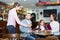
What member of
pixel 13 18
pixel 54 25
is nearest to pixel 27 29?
pixel 13 18

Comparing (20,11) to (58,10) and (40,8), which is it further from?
(58,10)

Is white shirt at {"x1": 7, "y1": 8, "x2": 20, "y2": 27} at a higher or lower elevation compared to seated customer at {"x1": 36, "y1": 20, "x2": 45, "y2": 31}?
higher

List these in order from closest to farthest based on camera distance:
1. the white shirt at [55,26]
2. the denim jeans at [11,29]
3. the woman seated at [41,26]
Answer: the white shirt at [55,26], the woman seated at [41,26], the denim jeans at [11,29]

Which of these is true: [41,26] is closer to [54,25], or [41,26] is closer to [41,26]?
[41,26]

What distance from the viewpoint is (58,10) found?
5.03 m

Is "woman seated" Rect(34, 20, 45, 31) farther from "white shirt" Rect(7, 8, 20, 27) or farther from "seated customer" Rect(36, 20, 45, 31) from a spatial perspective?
"white shirt" Rect(7, 8, 20, 27)

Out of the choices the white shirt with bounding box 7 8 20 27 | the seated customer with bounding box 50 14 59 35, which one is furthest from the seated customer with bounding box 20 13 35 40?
the seated customer with bounding box 50 14 59 35

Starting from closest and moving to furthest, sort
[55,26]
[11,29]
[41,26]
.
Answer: [55,26], [41,26], [11,29]

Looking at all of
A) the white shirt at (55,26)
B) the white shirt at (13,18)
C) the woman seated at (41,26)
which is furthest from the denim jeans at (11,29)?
the white shirt at (55,26)

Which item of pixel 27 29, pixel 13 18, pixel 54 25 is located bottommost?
pixel 27 29

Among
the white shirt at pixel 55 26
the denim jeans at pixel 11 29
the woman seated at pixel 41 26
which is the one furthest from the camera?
the denim jeans at pixel 11 29

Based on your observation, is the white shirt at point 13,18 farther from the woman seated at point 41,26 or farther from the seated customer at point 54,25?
the seated customer at point 54,25

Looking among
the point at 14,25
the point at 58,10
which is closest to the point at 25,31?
the point at 14,25

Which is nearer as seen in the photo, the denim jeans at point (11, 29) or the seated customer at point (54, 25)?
the seated customer at point (54, 25)
